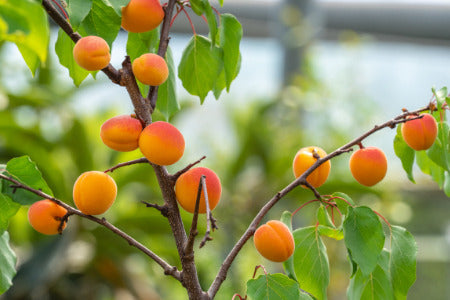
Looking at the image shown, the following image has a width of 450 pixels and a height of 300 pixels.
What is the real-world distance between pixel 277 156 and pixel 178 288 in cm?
79

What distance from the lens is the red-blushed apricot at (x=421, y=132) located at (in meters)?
0.41

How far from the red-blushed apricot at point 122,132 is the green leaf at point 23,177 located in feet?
0.20

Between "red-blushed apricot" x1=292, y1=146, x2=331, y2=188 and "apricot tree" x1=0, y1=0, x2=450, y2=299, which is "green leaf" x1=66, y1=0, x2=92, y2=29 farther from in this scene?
"red-blushed apricot" x1=292, y1=146, x2=331, y2=188

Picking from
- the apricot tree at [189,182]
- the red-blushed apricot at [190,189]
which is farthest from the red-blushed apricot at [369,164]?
the red-blushed apricot at [190,189]

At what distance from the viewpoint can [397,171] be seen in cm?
279

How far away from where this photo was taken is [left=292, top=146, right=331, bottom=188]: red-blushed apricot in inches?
16.7

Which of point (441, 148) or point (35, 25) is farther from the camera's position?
point (441, 148)

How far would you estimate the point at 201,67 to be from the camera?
1.55ft

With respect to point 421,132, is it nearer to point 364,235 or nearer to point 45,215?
point 364,235

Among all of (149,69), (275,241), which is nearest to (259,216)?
(275,241)

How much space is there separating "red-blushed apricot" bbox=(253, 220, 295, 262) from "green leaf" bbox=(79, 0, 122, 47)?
0.17 m

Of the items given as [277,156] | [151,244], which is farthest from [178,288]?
[277,156]

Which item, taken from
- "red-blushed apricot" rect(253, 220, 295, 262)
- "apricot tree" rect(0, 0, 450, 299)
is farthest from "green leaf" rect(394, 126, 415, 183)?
"red-blushed apricot" rect(253, 220, 295, 262)

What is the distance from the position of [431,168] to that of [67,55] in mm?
320
